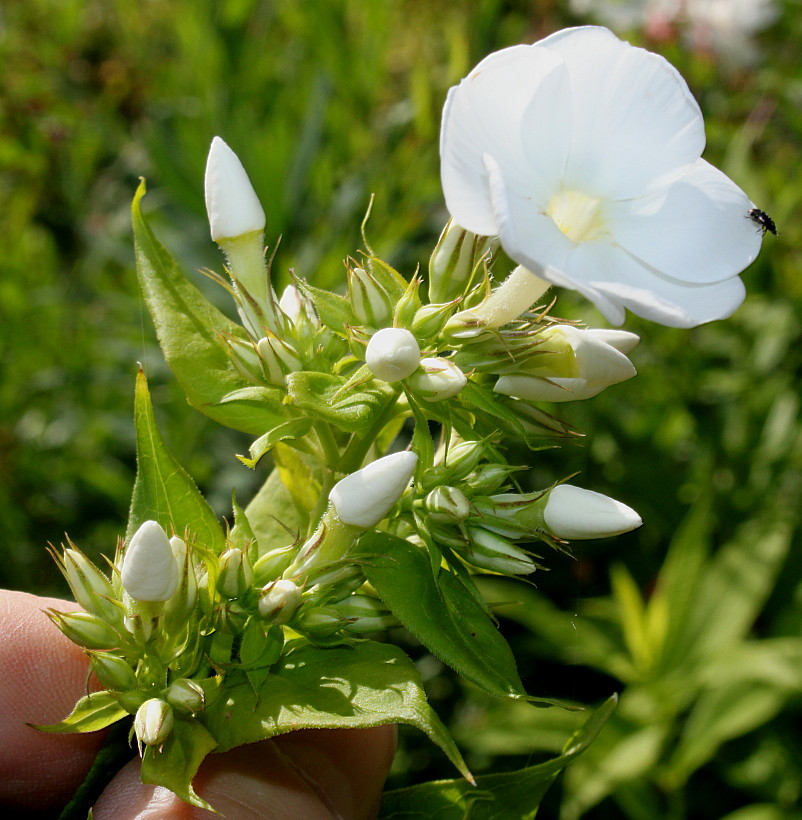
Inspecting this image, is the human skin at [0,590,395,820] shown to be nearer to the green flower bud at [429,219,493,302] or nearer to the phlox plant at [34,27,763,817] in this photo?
the phlox plant at [34,27,763,817]

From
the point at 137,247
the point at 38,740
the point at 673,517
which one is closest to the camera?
the point at 137,247

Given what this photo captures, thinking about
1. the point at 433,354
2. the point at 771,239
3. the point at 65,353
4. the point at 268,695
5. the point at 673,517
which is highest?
the point at 433,354

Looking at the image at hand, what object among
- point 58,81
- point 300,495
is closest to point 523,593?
point 300,495

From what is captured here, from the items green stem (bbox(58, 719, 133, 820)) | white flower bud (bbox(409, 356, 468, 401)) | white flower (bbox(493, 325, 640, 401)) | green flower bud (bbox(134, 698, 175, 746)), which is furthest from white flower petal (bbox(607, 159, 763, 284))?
green stem (bbox(58, 719, 133, 820))

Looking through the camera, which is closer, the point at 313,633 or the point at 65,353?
the point at 313,633

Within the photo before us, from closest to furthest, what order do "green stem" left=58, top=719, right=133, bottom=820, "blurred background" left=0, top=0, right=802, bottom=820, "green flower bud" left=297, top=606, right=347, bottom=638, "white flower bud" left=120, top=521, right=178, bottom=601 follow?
"white flower bud" left=120, top=521, right=178, bottom=601, "green flower bud" left=297, top=606, right=347, bottom=638, "green stem" left=58, top=719, right=133, bottom=820, "blurred background" left=0, top=0, right=802, bottom=820

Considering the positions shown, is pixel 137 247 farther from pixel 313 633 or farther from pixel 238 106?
pixel 238 106

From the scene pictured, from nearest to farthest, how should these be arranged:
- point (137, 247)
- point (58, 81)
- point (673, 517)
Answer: point (137, 247), point (673, 517), point (58, 81)
